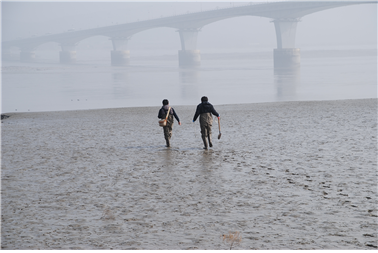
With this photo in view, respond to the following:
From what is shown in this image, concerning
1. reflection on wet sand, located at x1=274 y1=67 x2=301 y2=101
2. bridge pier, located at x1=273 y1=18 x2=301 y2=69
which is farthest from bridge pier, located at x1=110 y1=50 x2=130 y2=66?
reflection on wet sand, located at x1=274 y1=67 x2=301 y2=101

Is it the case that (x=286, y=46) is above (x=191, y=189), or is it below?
above

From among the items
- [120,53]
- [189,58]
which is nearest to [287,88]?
[189,58]

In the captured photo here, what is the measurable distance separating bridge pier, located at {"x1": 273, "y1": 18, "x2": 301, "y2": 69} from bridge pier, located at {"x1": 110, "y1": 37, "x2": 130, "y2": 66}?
44.5m

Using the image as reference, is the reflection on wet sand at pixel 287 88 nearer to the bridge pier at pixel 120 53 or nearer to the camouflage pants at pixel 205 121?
the camouflage pants at pixel 205 121

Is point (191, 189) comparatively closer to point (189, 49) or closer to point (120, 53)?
point (189, 49)

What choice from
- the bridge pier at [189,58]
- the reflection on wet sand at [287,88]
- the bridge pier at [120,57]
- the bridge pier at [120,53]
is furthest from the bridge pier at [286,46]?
the bridge pier at [120,57]

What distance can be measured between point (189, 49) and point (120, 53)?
2195 cm

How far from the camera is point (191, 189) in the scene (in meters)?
8.48

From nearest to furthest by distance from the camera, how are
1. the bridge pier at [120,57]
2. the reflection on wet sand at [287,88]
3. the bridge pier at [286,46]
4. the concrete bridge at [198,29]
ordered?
the reflection on wet sand at [287,88], the concrete bridge at [198,29], the bridge pier at [286,46], the bridge pier at [120,57]

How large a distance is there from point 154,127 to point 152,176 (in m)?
8.43

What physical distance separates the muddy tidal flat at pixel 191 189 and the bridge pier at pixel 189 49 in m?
93.1

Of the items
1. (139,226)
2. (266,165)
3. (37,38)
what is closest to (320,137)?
(266,165)

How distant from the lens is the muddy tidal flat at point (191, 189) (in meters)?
6.09

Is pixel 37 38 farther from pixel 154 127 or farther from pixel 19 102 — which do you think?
pixel 154 127
